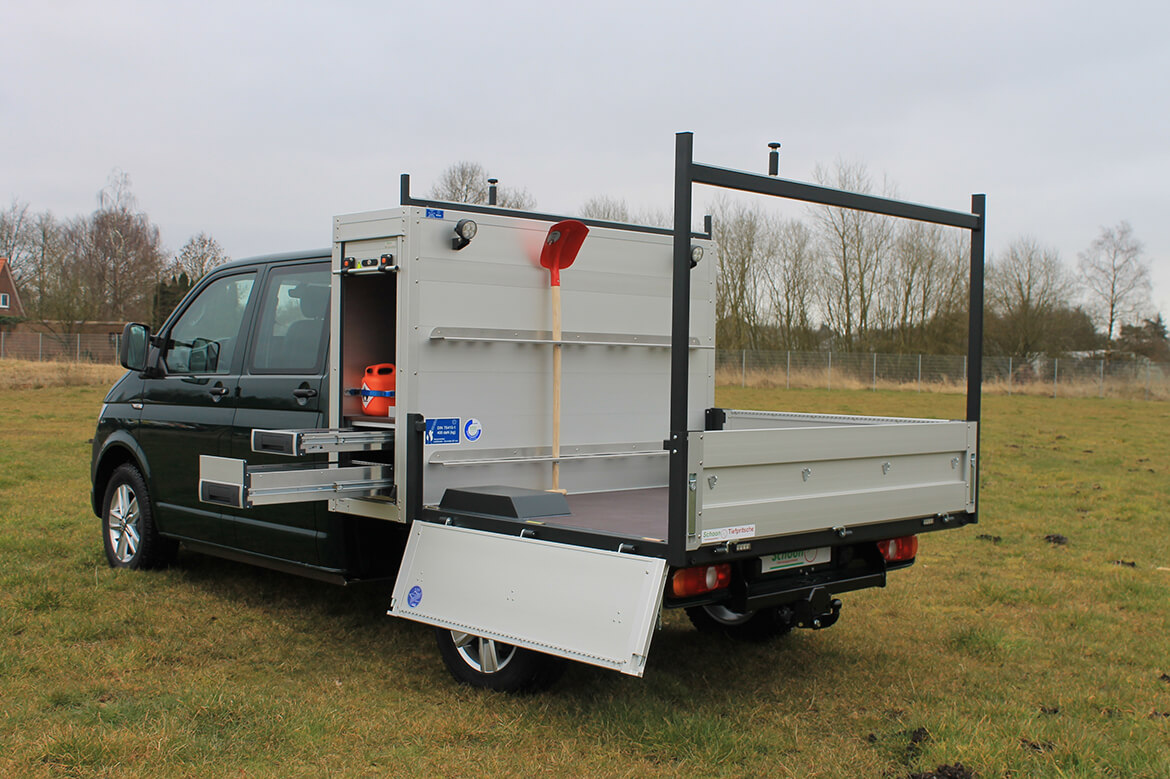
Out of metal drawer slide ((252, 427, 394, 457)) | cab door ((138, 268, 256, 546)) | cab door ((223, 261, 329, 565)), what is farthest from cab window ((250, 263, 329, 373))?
metal drawer slide ((252, 427, 394, 457))

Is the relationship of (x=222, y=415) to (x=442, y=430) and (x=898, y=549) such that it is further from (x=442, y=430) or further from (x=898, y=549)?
(x=898, y=549)

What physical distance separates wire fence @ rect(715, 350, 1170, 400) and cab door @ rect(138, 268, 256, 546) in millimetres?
31128

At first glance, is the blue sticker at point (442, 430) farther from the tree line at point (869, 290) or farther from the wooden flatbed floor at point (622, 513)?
the tree line at point (869, 290)

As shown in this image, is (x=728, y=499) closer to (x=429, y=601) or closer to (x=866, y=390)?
(x=429, y=601)

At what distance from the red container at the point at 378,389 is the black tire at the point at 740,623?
6.31 ft

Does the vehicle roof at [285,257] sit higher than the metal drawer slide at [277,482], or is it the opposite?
the vehicle roof at [285,257]

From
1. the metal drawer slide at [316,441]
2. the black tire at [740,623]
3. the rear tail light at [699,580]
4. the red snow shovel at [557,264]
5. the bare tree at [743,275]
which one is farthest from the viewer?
the bare tree at [743,275]

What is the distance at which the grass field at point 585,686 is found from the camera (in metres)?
3.96

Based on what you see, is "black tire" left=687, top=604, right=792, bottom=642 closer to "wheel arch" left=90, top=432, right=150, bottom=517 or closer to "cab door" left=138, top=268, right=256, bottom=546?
"cab door" left=138, top=268, right=256, bottom=546

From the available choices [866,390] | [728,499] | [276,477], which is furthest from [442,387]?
[866,390]

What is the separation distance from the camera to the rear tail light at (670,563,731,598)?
13.7ft

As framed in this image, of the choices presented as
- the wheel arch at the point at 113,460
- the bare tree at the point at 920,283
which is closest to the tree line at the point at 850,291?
the bare tree at the point at 920,283

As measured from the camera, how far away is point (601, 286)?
5.73m

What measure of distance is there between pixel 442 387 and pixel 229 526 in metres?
1.94
